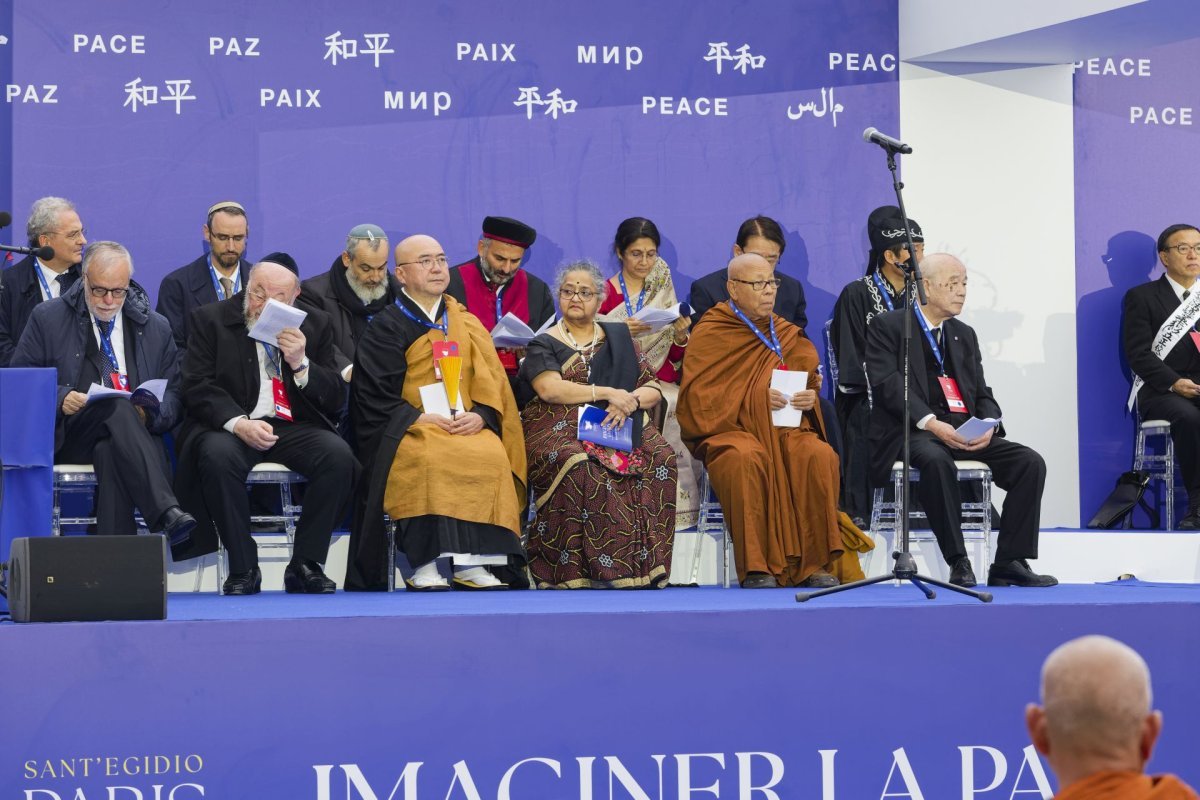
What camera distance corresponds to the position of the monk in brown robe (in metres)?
5.73

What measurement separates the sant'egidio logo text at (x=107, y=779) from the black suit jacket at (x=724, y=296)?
12.0 feet

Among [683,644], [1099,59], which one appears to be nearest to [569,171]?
[1099,59]

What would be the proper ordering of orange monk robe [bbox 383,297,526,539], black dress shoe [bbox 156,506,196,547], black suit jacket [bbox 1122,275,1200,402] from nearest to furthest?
black dress shoe [bbox 156,506,196,547], orange monk robe [bbox 383,297,526,539], black suit jacket [bbox 1122,275,1200,402]

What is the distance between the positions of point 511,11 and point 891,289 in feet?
6.98

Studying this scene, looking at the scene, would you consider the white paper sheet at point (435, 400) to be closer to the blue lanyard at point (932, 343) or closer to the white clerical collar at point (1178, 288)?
the blue lanyard at point (932, 343)

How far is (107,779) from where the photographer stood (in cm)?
361

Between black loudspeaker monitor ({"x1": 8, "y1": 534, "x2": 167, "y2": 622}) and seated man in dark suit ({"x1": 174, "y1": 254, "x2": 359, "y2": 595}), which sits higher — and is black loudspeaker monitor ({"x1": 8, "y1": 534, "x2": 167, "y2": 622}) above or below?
below

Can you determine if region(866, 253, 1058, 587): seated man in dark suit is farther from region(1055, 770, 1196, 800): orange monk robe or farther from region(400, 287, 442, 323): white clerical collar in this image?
region(1055, 770, 1196, 800): orange monk robe

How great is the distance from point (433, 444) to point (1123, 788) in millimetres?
4078

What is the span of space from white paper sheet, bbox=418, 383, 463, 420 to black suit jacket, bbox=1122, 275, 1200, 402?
3.38 m

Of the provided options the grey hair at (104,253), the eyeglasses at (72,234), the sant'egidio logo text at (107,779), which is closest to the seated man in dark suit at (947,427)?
the grey hair at (104,253)

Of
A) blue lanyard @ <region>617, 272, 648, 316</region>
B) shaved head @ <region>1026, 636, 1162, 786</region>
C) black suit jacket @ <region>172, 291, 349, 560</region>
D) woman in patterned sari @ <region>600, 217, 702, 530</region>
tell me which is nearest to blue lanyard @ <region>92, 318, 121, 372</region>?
black suit jacket @ <region>172, 291, 349, 560</region>

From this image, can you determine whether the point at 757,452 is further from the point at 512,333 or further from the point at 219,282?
the point at 219,282

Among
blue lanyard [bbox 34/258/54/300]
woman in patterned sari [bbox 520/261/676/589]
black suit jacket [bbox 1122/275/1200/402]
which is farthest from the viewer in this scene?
black suit jacket [bbox 1122/275/1200/402]
